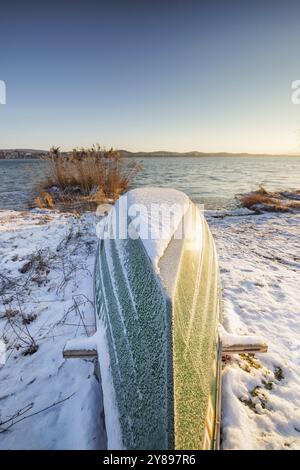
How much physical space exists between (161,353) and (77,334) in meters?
1.33

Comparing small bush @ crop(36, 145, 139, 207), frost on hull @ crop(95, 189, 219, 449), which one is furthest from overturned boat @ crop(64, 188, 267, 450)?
small bush @ crop(36, 145, 139, 207)

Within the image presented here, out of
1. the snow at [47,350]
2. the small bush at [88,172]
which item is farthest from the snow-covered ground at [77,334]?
the small bush at [88,172]

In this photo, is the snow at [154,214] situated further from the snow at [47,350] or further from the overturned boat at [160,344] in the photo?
the snow at [47,350]

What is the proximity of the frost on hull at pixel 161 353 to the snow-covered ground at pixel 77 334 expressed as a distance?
1.24ft

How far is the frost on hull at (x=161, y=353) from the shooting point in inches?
39.9

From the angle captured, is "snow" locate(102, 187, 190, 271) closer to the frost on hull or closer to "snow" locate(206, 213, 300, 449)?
the frost on hull

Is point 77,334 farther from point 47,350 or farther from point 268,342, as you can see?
point 268,342

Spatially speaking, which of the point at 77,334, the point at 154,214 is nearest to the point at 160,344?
the point at 77,334

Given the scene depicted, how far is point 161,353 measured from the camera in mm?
1108

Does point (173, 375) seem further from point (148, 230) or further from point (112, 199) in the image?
point (112, 199)

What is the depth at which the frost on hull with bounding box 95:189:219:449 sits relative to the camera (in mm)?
1015

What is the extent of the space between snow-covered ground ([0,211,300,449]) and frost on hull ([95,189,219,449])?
1.24ft

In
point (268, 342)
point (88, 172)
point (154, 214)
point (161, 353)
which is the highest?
point (88, 172)

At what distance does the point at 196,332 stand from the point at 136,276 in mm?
497
